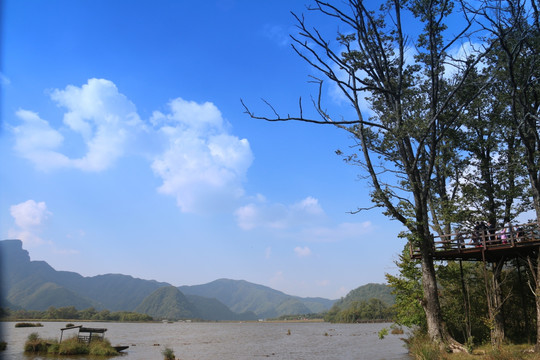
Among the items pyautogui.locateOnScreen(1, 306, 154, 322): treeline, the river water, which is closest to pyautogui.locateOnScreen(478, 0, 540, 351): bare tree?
the river water

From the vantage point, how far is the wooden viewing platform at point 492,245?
19797mm

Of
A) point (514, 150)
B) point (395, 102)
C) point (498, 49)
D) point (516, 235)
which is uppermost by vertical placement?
point (498, 49)

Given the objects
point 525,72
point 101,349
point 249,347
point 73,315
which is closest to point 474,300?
point 525,72

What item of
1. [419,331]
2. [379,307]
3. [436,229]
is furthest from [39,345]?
[379,307]

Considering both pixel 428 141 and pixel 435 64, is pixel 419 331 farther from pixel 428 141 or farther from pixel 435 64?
pixel 435 64

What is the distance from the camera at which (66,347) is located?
32375 mm

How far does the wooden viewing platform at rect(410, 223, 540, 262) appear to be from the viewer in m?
19.8

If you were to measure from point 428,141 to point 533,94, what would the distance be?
700cm

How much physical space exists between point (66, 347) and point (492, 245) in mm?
34904

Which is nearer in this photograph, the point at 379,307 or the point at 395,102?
the point at 395,102

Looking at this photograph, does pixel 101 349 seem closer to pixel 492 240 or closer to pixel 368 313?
pixel 492 240

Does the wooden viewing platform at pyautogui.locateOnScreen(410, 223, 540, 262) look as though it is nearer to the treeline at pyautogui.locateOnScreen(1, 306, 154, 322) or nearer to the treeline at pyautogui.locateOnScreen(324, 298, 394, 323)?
the treeline at pyautogui.locateOnScreen(324, 298, 394, 323)

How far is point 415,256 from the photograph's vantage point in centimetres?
2239

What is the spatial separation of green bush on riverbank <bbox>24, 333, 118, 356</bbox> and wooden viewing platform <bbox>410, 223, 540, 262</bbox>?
29.7 metres
